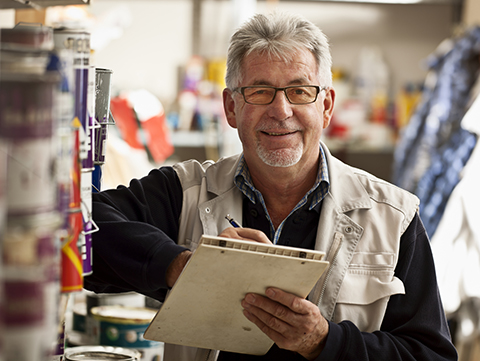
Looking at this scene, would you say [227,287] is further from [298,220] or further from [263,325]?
[298,220]

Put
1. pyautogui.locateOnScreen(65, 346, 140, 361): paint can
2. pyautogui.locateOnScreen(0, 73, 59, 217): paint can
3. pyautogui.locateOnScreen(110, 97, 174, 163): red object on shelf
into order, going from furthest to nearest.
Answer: pyautogui.locateOnScreen(110, 97, 174, 163): red object on shelf
pyautogui.locateOnScreen(65, 346, 140, 361): paint can
pyautogui.locateOnScreen(0, 73, 59, 217): paint can

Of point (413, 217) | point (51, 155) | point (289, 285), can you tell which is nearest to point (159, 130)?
point (413, 217)

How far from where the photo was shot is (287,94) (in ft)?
4.65

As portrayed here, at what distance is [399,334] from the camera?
1.30 metres

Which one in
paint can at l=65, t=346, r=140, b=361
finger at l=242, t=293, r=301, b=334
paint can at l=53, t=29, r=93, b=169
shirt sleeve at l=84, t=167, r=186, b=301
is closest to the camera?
paint can at l=53, t=29, r=93, b=169

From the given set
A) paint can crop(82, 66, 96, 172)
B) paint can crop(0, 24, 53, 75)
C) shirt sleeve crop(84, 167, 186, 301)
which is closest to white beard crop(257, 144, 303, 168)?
shirt sleeve crop(84, 167, 186, 301)

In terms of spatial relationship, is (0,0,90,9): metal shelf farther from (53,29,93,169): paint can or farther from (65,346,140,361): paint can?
(65,346,140,361): paint can

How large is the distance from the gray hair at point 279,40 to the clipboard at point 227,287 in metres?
0.65

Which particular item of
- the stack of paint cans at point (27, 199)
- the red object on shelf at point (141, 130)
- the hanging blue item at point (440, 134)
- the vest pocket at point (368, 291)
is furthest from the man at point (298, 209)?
the hanging blue item at point (440, 134)

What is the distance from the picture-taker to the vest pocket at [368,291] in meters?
1.32

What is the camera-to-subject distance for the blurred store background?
58cm

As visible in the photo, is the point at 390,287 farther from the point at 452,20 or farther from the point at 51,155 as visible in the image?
the point at 452,20

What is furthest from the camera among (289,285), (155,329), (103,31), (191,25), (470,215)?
(191,25)

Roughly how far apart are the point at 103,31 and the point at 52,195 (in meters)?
2.34
